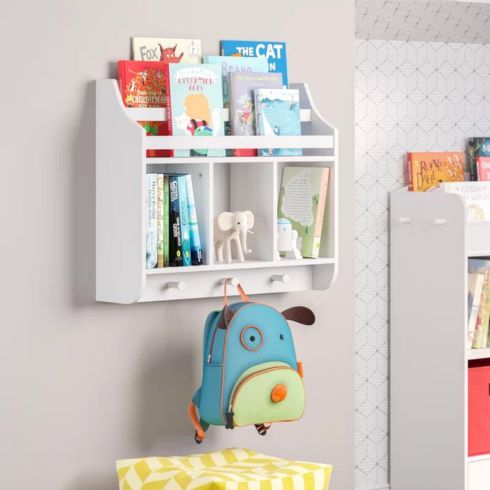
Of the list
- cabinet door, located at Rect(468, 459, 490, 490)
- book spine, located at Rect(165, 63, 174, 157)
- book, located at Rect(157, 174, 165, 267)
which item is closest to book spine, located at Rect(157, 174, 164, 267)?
book, located at Rect(157, 174, 165, 267)

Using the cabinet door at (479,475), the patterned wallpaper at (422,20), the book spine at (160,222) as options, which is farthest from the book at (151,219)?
the cabinet door at (479,475)

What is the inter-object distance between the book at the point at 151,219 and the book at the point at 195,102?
96 mm

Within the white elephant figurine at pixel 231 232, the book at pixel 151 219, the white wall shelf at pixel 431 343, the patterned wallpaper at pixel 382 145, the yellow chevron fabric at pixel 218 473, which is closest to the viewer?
the yellow chevron fabric at pixel 218 473

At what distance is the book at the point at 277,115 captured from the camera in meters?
2.12

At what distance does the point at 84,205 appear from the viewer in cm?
207

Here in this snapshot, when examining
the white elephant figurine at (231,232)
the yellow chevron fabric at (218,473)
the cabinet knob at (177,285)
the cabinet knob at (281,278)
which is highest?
the white elephant figurine at (231,232)

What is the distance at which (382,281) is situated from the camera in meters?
2.94

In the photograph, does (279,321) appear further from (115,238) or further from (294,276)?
(115,238)

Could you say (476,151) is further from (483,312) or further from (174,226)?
(174,226)

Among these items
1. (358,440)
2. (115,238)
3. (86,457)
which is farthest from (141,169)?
(358,440)

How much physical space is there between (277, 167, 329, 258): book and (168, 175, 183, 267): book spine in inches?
13.2

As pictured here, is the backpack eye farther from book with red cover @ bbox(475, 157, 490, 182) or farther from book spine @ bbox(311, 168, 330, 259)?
book with red cover @ bbox(475, 157, 490, 182)

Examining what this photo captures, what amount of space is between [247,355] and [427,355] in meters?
0.94

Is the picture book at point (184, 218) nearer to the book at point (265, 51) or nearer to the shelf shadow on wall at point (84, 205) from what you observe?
the shelf shadow on wall at point (84, 205)
